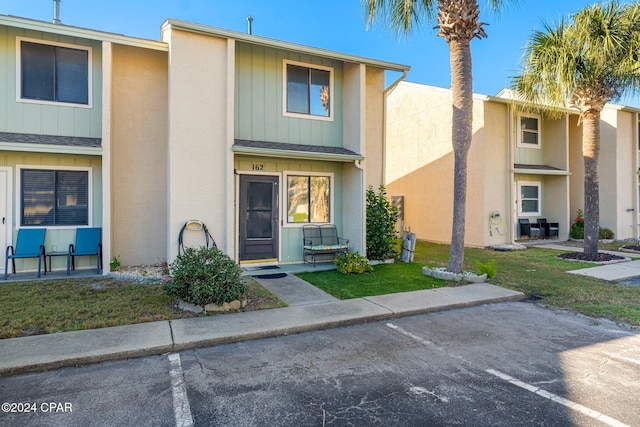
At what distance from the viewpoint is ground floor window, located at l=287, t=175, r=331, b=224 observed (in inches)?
393

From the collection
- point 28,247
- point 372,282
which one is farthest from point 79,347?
point 372,282

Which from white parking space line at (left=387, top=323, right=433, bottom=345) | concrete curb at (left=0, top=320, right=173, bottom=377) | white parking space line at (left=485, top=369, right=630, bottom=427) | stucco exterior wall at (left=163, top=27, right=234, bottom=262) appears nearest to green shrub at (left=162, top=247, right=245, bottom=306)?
concrete curb at (left=0, top=320, right=173, bottom=377)

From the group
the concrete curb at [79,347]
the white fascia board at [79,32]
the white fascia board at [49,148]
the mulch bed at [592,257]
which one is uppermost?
the white fascia board at [79,32]

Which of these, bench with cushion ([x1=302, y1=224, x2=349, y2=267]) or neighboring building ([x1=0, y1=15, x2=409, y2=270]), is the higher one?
neighboring building ([x1=0, y1=15, x2=409, y2=270])

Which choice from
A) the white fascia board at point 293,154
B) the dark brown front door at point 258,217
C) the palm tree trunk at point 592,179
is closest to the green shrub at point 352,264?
the dark brown front door at point 258,217

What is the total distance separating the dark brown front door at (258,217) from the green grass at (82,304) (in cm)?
198

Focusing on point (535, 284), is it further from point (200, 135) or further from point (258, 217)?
point (200, 135)

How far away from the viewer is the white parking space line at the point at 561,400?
2.97 meters

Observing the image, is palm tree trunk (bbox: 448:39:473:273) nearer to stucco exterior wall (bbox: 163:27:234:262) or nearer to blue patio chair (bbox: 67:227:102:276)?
stucco exterior wall (bbox: 163:27:234:262)

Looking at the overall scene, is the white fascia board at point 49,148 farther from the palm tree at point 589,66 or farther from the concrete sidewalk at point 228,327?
the palm tree at point 589,66

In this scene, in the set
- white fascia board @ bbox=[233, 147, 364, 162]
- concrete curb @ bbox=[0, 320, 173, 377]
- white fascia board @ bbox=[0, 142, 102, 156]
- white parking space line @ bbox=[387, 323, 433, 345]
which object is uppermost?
white fascia board @ bbox=[233, 147, 364, 162]

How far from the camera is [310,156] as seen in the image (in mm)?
8992

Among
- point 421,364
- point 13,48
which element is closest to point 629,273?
point 421,364

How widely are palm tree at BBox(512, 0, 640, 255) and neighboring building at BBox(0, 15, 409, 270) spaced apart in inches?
186
